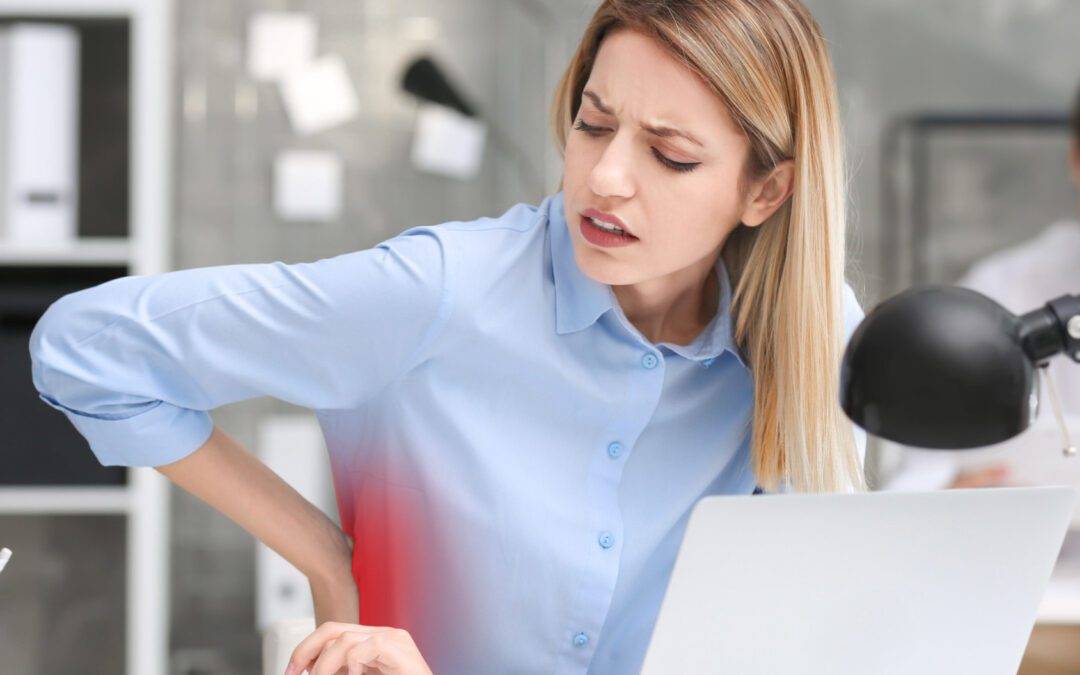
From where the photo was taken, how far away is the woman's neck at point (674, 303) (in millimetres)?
1237

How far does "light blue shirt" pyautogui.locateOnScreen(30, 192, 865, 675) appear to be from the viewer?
1.07 meters

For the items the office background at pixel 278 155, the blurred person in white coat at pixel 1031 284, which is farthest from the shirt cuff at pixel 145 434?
the office background at pixel 278 155

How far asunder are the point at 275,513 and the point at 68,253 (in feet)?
4.46

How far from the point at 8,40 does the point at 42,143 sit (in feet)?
0.60

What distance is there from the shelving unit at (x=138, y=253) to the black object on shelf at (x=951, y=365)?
185 cm

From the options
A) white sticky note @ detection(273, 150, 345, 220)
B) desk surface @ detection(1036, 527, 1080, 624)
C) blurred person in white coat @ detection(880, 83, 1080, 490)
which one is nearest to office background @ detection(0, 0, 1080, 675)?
white sticky note @ detection(273, 150, 345, 220)

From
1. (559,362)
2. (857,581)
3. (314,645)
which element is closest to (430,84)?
(559,362)

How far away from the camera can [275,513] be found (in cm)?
114

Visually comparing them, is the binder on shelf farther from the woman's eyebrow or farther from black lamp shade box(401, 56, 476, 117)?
the woman's eyebrow

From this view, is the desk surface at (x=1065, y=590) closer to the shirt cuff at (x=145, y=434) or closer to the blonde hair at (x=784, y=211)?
the blonde hair at (x=784, y=211)

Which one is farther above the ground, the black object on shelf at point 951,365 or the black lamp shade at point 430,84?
the black lamp shade at point 430,84

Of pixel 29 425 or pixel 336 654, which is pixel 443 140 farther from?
pixel 336 654

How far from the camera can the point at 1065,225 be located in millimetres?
2885

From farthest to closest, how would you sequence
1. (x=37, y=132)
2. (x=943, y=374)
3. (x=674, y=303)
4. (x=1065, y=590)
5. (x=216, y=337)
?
(x=37, y=132), (x=1065, y=590), (x=674, y=303), (x=216, y=337), (x=943, y=374)
